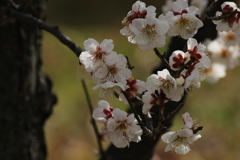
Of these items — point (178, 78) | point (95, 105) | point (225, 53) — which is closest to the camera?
point (178, 78)

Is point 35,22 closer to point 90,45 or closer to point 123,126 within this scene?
point 90,45

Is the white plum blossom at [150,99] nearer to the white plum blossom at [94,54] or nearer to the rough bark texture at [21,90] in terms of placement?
the white plum blossom at [94,54]

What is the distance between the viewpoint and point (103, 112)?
3.15ft

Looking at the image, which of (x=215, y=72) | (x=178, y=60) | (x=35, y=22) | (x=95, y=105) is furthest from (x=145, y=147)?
(x=95, y=105)

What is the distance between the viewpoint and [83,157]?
2.69m

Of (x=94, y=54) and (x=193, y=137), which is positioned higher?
(x=94, y=54)

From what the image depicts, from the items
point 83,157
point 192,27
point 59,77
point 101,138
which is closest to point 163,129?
point 192,27

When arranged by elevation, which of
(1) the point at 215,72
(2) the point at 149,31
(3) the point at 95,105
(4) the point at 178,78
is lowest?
(4) the point at 178,78

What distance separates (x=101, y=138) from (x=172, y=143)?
1.93 ft

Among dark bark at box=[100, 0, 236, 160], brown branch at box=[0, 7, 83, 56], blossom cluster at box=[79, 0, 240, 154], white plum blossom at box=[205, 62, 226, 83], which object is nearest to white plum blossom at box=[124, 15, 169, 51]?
blossom cluster at box=[79, 0, 240, 154]

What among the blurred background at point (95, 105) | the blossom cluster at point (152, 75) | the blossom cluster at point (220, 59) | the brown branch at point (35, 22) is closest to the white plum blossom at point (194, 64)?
the blossom cluster at point (152, 75)

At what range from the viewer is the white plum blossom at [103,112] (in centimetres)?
95

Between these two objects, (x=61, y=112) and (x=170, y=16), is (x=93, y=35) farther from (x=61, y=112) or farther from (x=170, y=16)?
(x=170, y=16)

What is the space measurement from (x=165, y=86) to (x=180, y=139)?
117mm
